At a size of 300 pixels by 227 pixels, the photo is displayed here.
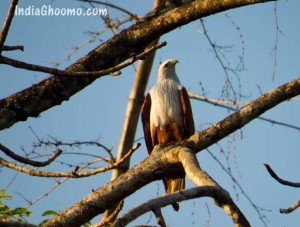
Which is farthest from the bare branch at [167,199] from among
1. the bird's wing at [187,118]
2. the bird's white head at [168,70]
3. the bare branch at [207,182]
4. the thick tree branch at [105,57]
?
the bird's white head at [168,70]

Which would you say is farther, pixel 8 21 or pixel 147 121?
pixel 147 121

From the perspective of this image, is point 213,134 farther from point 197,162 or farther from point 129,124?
point 129,124

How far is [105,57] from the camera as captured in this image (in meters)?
4.12

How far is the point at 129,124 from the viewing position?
7309 mm

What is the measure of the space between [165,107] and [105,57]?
2.80 m

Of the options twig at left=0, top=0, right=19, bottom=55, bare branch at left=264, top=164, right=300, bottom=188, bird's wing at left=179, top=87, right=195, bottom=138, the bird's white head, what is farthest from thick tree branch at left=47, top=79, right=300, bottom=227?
the bird's white head

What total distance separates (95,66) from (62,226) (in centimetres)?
106

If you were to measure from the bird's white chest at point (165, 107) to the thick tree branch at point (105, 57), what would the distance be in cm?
255

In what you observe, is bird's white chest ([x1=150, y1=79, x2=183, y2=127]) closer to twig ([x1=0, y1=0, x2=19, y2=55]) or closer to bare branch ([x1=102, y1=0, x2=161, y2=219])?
bare branch ([x1=102, y1=0, x2=161, y2=219])

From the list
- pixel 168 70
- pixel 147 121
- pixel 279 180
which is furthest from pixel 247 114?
pixel 168 70

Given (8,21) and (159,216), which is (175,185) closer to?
(159,216)

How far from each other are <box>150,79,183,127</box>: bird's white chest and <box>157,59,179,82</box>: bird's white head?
50cm

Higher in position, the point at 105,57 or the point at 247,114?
the point at 105,57

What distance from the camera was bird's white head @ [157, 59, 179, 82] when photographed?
298 inches
